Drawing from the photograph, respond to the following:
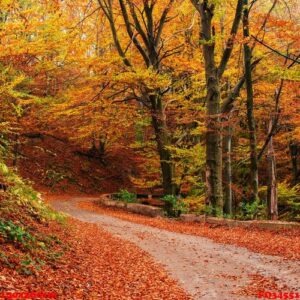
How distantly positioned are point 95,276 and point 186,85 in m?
15.1

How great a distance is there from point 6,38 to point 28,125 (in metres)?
9.80

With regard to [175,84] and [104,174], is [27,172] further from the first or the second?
[175,84]

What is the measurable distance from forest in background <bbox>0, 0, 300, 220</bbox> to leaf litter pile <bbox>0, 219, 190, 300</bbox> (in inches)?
103

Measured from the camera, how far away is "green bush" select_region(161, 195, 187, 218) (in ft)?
54.2

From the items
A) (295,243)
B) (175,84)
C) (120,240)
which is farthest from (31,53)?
(295,243)

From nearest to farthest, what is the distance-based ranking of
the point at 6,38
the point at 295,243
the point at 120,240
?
1. the point at 295,243
2. the point at 120,240
3. the point at 6,38

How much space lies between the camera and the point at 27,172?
25.4m

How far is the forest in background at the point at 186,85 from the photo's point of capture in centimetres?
1386

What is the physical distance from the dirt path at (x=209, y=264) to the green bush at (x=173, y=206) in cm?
473

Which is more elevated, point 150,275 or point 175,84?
point 175,84

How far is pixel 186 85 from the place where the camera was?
20.0 metres

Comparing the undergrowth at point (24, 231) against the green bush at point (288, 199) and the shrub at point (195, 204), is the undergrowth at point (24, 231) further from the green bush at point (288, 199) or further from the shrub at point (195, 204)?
the green bush at point (288, 199)

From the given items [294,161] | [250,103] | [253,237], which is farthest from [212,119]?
[294,161]

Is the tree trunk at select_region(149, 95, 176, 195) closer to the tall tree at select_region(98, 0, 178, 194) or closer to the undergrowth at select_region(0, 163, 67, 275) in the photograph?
the tall tree at select_region(98, 0, 178, 194)
